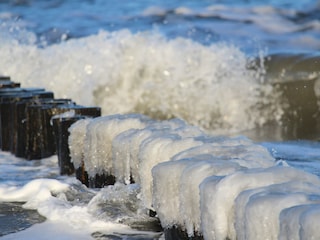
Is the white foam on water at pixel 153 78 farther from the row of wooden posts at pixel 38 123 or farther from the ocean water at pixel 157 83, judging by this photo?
the row of wooden posts at pixel 38 123

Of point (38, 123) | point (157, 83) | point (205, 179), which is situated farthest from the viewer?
point (157, 83)

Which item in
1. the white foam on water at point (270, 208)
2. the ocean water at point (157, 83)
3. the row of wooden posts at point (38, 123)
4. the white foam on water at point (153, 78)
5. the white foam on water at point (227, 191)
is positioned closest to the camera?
the white foam on water at point (270, 208)

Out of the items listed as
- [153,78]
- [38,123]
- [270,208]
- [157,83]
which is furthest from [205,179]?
[153,78]

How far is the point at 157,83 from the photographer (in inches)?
626

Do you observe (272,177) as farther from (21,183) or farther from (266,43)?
(266,43)

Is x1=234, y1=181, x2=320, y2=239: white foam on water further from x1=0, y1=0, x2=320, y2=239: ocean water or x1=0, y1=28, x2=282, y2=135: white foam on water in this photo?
x1=0, y1=28, x2=282, y2=135: white foam on water

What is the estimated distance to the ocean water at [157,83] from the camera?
501cm

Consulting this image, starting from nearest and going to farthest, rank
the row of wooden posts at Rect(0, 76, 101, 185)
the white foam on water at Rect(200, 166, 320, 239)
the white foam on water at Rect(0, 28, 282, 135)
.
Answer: the white foam on water at Rect(200, 166, 320, 239) → the row of wooden posts at Rect(0, 76, 101, 185) → the white foam on water at Rect(0, 28, 282, 135)

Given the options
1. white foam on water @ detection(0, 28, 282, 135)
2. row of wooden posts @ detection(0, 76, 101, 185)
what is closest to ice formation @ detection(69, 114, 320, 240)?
row of wooden posts @ detection(0, 76, 101, 185)

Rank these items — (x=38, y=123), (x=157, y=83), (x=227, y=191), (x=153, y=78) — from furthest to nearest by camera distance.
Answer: (x=153, y=78), (x=157, y=83), (x=38, y=123), (x=227, y=191)

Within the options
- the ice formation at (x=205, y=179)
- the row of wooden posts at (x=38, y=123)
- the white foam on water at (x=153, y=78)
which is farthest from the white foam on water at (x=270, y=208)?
the white foam on water at (x=153, y=78)

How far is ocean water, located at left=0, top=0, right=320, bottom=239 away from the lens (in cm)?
501

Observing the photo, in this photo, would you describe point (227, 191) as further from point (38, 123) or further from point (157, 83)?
point (157, 83)

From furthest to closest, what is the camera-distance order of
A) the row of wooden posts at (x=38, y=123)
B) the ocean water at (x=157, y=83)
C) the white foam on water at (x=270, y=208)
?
the row of wooden posts at (x=38, y=123)
the ocean water at (x=157, y=83)
the white foam on water at (x=270, y=208)
